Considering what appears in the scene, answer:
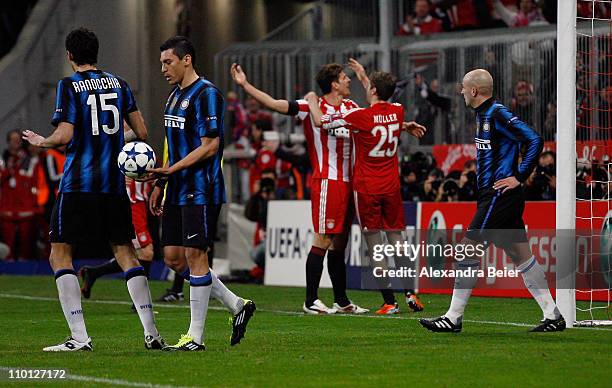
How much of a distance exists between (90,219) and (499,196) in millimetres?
3212

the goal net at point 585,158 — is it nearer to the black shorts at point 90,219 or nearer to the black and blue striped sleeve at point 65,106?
the black shorts at point 90,219

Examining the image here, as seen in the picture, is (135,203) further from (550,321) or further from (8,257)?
(8,257)

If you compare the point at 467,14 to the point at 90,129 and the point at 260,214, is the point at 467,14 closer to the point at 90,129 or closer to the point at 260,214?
the point at 260,214

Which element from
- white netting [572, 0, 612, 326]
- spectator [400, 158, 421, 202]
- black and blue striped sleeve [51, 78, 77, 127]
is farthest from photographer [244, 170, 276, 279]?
black and blue striped sleeve [51, 78, 77, 127]

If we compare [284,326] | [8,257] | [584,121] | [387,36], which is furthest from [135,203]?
[8,257]

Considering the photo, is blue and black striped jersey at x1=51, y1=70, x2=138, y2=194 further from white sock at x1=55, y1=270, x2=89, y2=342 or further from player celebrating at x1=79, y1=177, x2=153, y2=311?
player celebrating at x1=79, y1=177, x2=153, y2=311

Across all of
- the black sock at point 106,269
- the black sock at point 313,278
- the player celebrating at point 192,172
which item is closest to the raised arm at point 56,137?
the player celebrating at point 192,172

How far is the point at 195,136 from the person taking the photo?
9641 millimetres

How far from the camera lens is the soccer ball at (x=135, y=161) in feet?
30.5

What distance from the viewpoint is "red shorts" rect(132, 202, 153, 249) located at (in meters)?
15.2

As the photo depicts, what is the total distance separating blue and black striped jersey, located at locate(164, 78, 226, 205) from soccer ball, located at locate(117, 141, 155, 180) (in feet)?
0.84

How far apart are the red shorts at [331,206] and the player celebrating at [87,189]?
4.03 meters

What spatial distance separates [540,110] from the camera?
783 inches

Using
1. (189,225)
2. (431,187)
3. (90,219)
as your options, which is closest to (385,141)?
(189,225)
